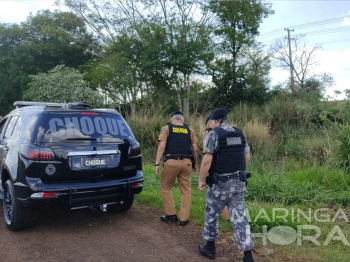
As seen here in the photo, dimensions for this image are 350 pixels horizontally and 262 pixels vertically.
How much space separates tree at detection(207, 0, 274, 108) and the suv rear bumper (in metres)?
17.1

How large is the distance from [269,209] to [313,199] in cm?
113

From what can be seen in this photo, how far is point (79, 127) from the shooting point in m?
4.82

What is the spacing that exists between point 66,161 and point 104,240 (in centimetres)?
114

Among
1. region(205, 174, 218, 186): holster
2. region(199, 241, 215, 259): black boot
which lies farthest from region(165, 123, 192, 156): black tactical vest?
region(199, 241, 215, 259): black boot

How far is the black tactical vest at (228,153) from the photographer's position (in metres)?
3.83

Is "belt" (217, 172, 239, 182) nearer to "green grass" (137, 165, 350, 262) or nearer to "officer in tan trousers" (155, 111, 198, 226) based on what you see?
"green grass" (137, 165, 350, 262)

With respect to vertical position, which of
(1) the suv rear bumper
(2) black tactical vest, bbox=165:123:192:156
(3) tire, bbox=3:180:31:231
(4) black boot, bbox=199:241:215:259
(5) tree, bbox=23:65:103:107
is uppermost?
(5) tree, bbox=23:65:103:107

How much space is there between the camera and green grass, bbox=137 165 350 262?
4039 millimetres

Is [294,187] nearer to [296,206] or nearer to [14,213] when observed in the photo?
[296,206]

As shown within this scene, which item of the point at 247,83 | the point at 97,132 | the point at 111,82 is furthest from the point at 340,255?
the point at 247,83

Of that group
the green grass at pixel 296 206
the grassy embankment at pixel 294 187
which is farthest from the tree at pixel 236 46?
the green grass at pixel 296 206

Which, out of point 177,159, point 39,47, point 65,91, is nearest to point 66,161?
point 177,159

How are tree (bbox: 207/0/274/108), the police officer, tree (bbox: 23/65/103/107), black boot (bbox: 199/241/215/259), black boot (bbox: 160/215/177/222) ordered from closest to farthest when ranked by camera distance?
the police officer
black boot (bbox: 199/241/215/259)
black boot (bbox: 160/215/177/222)
tree (bbox: 23/65/103/107)
tree (bbox: 207/0/274/108)

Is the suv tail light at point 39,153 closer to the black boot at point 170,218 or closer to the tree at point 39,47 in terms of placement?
the black boot at point 170,218
